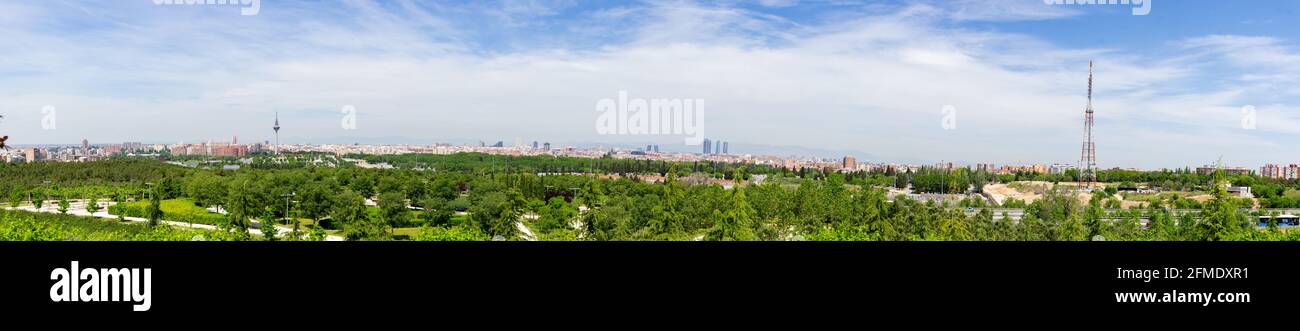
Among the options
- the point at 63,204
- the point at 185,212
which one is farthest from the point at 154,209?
the point at 63,204

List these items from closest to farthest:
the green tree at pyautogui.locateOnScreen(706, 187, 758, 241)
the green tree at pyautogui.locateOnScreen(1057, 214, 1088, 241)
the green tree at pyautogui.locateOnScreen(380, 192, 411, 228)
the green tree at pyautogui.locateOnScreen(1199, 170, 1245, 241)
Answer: the green tree at pyautogui.locateOnScreen(706, 187, 758, 241), the green tree at pyautogui.locateOnScreen(1199, 170, 1245, 241), the green tree at pyautogui.locateOnScreen(1057, 214, 1088, 241), the green tree at pyautogui.locateOnScreen(380, 192, 411, 228)

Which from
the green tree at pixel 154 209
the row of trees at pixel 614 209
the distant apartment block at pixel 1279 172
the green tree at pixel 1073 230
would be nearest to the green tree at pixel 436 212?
the row of trees at pixel 614 209

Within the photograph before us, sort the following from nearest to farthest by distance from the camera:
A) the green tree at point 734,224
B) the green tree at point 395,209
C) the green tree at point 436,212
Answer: the green tree at point 734,224 → the green tree at point 395,209 → the green tree at point 436,212

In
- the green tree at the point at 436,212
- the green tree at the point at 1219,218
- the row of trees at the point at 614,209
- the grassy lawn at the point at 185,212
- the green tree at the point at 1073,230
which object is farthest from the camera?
the grassy lawn at the point at 185,212

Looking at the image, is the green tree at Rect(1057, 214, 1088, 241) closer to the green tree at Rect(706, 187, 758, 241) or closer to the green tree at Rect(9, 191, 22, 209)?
the green tree at Rect(706, 187, 758, 241)

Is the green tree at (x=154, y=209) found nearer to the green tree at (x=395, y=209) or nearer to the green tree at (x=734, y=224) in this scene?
the green tree at (x=395, y=209)

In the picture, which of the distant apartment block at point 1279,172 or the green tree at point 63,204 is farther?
the green tree at point 63,204

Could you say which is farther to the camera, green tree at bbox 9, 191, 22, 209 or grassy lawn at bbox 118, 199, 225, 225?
green tree at bbox 9, 191, 22, 209

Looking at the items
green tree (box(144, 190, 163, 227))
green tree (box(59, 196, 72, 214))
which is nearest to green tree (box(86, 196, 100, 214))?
green tree (box(59, 196, 72, 214))

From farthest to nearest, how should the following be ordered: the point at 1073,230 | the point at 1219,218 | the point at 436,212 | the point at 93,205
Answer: the point at 93,205
the point at 436,212
the point at 1073,230
the point at 1219,218

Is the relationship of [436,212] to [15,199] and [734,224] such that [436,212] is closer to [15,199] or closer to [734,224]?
[734,224]

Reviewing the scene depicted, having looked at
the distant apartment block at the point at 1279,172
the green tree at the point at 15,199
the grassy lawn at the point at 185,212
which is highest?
the distant apartment block at the point at 1279,172
